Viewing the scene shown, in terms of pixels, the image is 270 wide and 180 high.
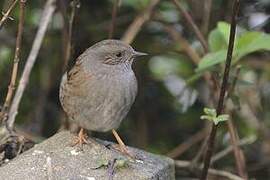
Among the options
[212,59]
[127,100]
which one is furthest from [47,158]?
A: [212,59]

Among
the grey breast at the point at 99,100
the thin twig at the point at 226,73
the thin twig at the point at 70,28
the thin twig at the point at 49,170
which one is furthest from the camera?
the thin twig at the point at 70,28

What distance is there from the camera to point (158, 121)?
19.4 feet

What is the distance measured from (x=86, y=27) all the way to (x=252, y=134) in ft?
5.08

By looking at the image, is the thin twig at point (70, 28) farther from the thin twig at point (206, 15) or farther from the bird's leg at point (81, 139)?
the thin twig at point (206, 15)

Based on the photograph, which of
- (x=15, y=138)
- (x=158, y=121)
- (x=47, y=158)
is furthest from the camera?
(x=158, y=121)

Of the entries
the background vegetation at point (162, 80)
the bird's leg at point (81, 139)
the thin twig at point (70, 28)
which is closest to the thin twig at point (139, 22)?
the background vegetation at point (162, 80)

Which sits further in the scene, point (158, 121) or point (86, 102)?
point (158, 121)

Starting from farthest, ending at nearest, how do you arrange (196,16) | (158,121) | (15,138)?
(158,121) → (196,16) → (15,138)

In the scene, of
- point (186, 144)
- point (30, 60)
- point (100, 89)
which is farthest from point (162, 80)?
point (100, 89)

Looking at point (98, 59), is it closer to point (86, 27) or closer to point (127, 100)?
point (127, 100)

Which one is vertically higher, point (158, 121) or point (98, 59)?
point (98, 59)

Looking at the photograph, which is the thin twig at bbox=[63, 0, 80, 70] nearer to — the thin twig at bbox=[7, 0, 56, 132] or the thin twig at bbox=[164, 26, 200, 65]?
the thin twig at bbox=[7, 0, 56, 132]

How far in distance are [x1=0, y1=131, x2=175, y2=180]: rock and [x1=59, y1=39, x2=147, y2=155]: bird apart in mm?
192

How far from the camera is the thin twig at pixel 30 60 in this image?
14.0ft
